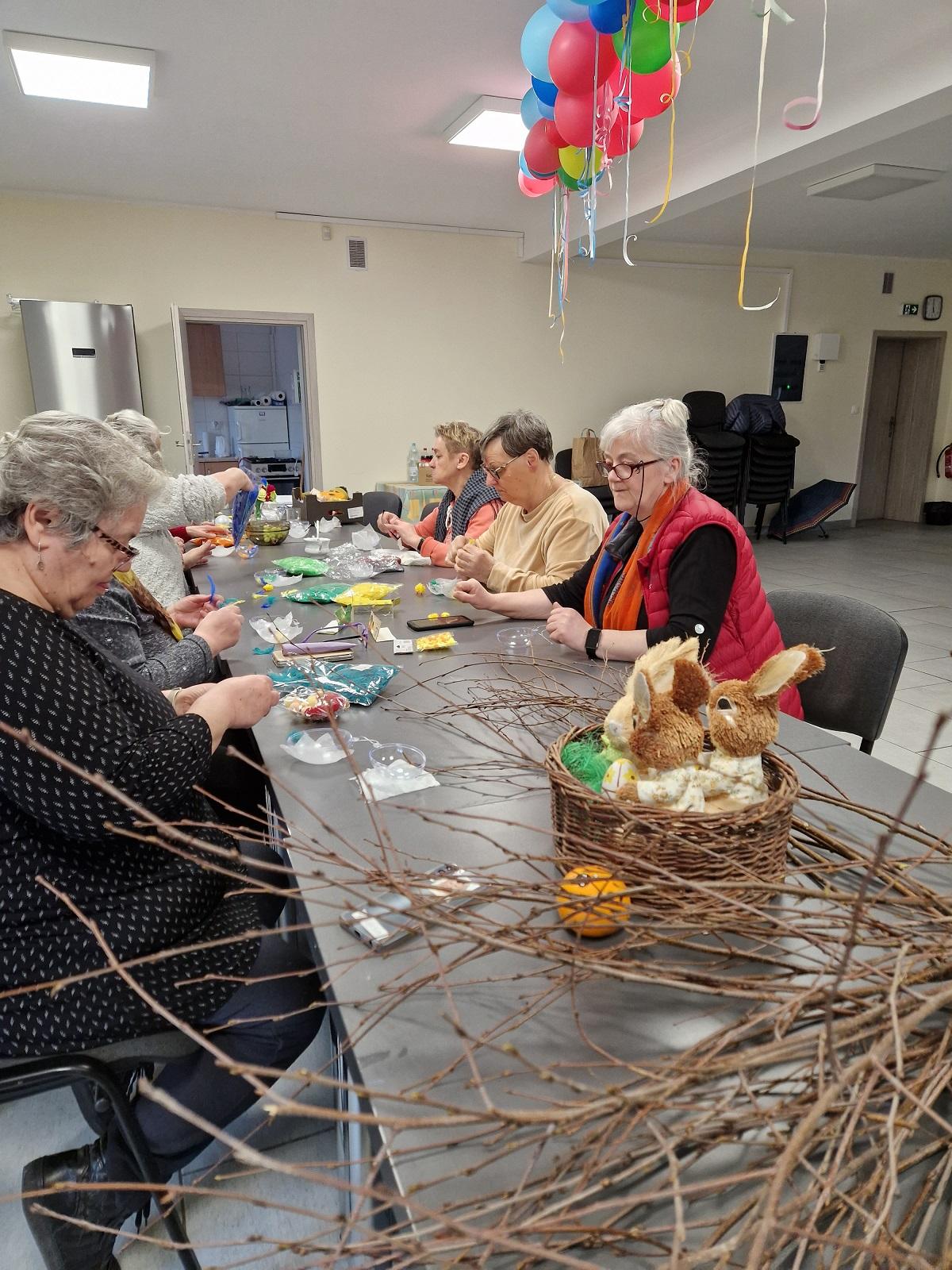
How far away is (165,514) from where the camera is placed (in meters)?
2.88

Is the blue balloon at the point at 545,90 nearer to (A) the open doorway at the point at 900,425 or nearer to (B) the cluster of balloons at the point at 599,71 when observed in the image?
(B) the cluster of balloons at the point at 599,71

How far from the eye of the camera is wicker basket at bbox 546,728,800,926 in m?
0.78

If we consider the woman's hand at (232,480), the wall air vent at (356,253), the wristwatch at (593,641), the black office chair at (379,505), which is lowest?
the black office chair at (379,505)

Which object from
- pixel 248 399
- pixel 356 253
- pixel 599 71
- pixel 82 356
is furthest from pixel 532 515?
pixel 248 399

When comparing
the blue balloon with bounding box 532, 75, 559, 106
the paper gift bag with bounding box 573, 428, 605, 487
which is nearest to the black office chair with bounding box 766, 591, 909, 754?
the blue balloon with bounding box 532, 75, 559, 106

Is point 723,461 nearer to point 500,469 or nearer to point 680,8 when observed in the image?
point 500,469

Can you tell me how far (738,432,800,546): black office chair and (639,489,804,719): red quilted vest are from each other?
6545 mm

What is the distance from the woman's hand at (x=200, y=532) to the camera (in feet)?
12.7

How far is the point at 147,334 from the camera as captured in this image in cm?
656

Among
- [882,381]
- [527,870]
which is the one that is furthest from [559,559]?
[882,381]

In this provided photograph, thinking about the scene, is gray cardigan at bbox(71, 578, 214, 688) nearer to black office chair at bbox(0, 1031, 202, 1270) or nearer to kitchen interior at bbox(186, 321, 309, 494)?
black office chair at bbox(0, 1031, 202, 1270)

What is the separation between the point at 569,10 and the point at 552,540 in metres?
1.60

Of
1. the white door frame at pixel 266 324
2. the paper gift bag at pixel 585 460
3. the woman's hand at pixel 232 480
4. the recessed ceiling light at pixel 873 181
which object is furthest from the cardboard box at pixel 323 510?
the recessed ceiling light at pixel 873 181

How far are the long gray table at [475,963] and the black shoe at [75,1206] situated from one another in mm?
436
